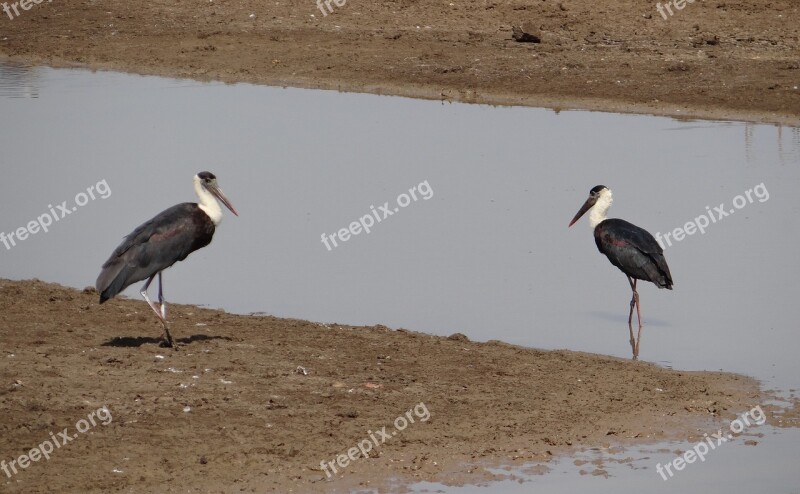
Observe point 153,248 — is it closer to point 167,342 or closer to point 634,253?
point 167,342

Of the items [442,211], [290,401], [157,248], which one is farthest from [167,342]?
[442,211]

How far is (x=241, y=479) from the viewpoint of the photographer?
9.41 m

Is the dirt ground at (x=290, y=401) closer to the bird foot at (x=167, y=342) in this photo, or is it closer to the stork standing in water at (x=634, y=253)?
the bird foot at (x=167, y=342)

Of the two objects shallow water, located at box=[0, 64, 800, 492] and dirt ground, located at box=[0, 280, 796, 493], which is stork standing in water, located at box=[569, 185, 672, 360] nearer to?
shallow water, located at box=[0, 64, 800, 492]

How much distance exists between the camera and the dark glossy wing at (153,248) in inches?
464

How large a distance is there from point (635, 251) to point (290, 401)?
16.5 feet

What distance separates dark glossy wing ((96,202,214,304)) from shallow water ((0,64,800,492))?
1.85m

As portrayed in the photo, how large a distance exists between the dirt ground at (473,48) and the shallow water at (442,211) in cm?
62

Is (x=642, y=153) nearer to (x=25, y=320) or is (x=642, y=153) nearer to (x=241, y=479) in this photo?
(x=25, y=320)

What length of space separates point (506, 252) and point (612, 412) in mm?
5066

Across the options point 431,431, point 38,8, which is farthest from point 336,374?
point 38,8

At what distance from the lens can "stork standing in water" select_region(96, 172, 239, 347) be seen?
1179cm

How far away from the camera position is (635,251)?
14.4 m

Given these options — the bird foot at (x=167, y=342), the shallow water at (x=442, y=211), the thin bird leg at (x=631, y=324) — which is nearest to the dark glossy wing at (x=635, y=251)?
the thin bird leg at (x=631, y=324)
